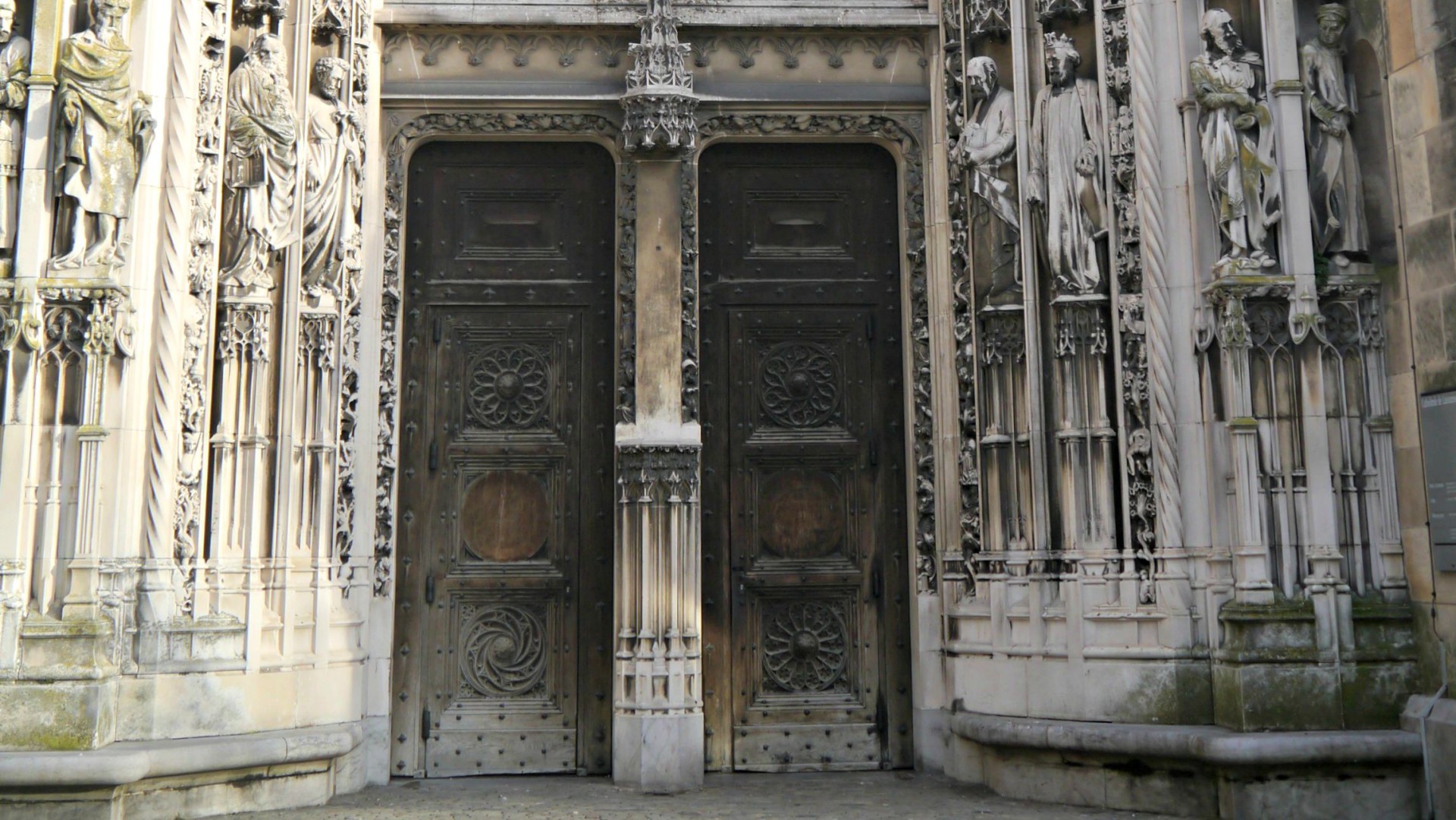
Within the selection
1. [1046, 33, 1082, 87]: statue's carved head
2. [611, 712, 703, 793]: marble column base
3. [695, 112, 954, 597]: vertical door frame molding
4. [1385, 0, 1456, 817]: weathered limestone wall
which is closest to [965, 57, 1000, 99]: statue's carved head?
[1046, 33, 1082, 87]: statue's carved head

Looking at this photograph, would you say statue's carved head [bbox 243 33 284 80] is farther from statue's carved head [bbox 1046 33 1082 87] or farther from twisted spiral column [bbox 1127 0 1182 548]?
twisted spiral column [bbox 1127 0 1182 548]

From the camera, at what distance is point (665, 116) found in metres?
10.3

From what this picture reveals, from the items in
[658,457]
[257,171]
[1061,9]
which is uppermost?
[1061,9]

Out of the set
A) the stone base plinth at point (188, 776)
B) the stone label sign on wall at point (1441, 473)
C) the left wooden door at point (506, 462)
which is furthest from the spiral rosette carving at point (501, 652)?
the stone label sign on wall at point (1441, 473)

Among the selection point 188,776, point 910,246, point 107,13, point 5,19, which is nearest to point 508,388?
point 910,246

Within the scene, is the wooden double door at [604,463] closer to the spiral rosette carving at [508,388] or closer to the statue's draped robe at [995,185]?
the spiral rosette carving at [508,388]

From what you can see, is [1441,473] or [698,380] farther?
[698,380]

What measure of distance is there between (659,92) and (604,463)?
2.96 metres

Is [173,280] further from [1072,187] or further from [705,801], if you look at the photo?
[1072,187]

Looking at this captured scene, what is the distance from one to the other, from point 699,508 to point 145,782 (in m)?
4.27

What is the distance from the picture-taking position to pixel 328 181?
31.8 ft

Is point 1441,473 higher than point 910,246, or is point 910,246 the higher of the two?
point 910,246

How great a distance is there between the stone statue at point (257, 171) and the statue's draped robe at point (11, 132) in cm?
130

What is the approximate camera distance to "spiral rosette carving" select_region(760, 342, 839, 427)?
35.0 feet
